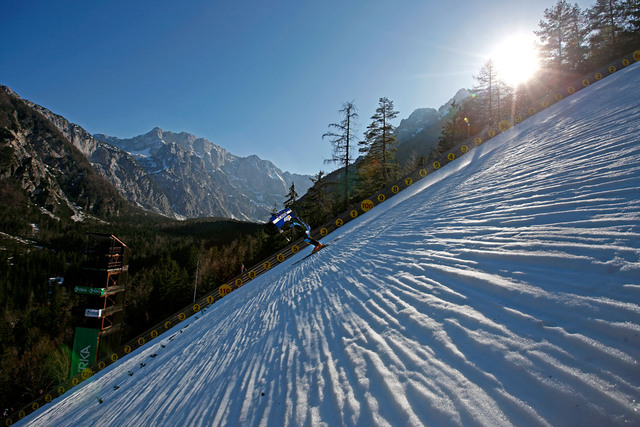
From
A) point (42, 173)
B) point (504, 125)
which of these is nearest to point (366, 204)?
point (504, 125)

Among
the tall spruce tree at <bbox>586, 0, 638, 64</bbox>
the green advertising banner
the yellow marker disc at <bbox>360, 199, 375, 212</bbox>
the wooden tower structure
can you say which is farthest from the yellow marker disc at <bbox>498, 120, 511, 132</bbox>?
the green advertising banner

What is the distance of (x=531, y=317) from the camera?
7.00 feet

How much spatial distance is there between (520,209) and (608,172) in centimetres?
124

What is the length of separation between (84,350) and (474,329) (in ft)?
114

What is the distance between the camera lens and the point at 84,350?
24.8 metres

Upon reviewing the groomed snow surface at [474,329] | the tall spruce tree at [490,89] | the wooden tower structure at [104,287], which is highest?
the tall spruce tree at [490,89]

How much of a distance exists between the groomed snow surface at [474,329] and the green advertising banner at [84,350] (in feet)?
86.6

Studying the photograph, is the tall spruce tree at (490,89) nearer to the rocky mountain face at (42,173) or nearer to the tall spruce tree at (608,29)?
the tall spruce tree at (608,29)

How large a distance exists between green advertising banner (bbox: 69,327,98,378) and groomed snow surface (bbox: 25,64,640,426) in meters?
26.4

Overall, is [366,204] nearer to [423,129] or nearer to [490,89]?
[490,89]

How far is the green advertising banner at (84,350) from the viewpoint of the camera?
24.8 meters

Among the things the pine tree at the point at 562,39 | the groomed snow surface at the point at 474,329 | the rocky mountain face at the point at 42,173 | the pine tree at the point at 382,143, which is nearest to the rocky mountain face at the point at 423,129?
the pine tree at the point at 562,39

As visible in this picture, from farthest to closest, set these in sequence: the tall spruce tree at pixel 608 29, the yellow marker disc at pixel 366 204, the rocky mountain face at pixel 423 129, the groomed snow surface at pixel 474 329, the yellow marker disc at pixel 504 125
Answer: the rocky mountain face at pixel 423 129 → the tall spruce tree at pixel 608 29 → the yellow marker disc at pixel 366 204 → the yellow marker disc at pixel 504 125 → the groomed snow surface at pixel 474 329

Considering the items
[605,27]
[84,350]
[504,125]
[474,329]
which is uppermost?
[605,27]
